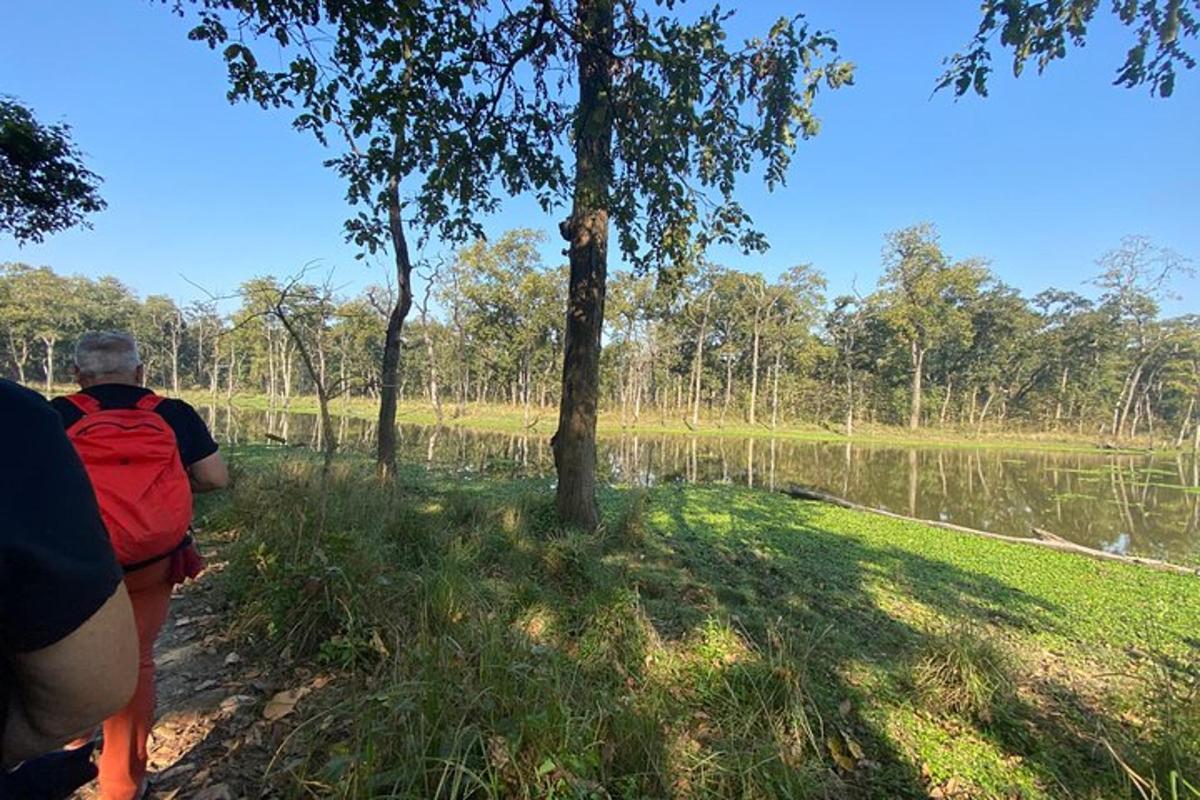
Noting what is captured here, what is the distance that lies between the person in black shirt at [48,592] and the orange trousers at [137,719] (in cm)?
140

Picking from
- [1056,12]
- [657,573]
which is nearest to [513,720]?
[657,573]

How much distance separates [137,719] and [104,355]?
1368mm

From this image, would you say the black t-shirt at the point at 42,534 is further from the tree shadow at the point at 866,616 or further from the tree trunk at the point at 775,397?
the tree trunk at the point at 775,397

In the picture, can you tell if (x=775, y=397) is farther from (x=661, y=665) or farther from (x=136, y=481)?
(x=136, y=481)

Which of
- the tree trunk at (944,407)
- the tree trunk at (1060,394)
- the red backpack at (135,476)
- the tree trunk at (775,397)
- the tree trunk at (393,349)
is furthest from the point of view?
the tree trunk at (1060,394)

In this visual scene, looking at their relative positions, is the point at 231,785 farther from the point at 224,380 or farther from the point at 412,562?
the point at 224,380

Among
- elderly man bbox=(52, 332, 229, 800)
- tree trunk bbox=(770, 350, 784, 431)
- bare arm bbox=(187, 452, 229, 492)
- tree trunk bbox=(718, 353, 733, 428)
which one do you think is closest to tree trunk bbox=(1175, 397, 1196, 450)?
tree trunk bbox=(770, 350, 784, 431)

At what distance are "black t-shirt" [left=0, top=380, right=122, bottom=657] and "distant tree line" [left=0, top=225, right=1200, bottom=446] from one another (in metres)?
34.5

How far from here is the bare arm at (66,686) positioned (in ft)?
2.47

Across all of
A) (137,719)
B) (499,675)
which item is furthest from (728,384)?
(137,719)

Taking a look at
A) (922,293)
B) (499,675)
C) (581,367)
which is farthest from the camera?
(922,293)

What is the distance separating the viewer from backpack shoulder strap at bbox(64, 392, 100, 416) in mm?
1944

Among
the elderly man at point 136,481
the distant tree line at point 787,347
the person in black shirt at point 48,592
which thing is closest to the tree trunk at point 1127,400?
the distant tree line at point 787,347

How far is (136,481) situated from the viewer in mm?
1883
